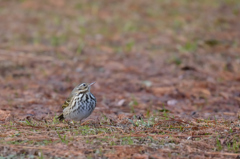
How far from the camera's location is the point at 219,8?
1845 cm

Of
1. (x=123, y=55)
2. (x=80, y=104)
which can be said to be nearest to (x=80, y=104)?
(x=80, y=104)

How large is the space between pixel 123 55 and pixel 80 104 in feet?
19.9

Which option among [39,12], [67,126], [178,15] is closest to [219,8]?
[178,15]

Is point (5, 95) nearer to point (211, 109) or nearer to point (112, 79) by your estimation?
point (112, 79)

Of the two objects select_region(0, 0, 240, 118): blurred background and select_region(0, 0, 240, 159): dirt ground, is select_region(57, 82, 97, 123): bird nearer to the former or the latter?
select_region(0, 0, 240, 159): dirt ground

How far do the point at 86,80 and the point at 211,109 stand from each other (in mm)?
3349

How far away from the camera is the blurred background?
879 cm

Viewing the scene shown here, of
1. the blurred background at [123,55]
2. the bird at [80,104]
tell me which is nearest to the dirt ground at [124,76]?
the blurred background at [123,55]

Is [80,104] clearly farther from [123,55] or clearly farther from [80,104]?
[123,55]

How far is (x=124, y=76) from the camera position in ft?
34.9

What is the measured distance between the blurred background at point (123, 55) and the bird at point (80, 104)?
0.84m

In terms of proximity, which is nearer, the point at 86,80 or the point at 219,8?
the point at 86,80

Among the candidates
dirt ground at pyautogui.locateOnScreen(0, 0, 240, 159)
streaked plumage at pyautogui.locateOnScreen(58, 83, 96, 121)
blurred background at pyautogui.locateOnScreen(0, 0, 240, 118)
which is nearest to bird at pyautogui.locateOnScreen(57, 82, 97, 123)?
streaked plumage at pyautogui.locateOnScreen(58, 83, 96, 121)

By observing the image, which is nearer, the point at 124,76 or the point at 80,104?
the point at 80,104
